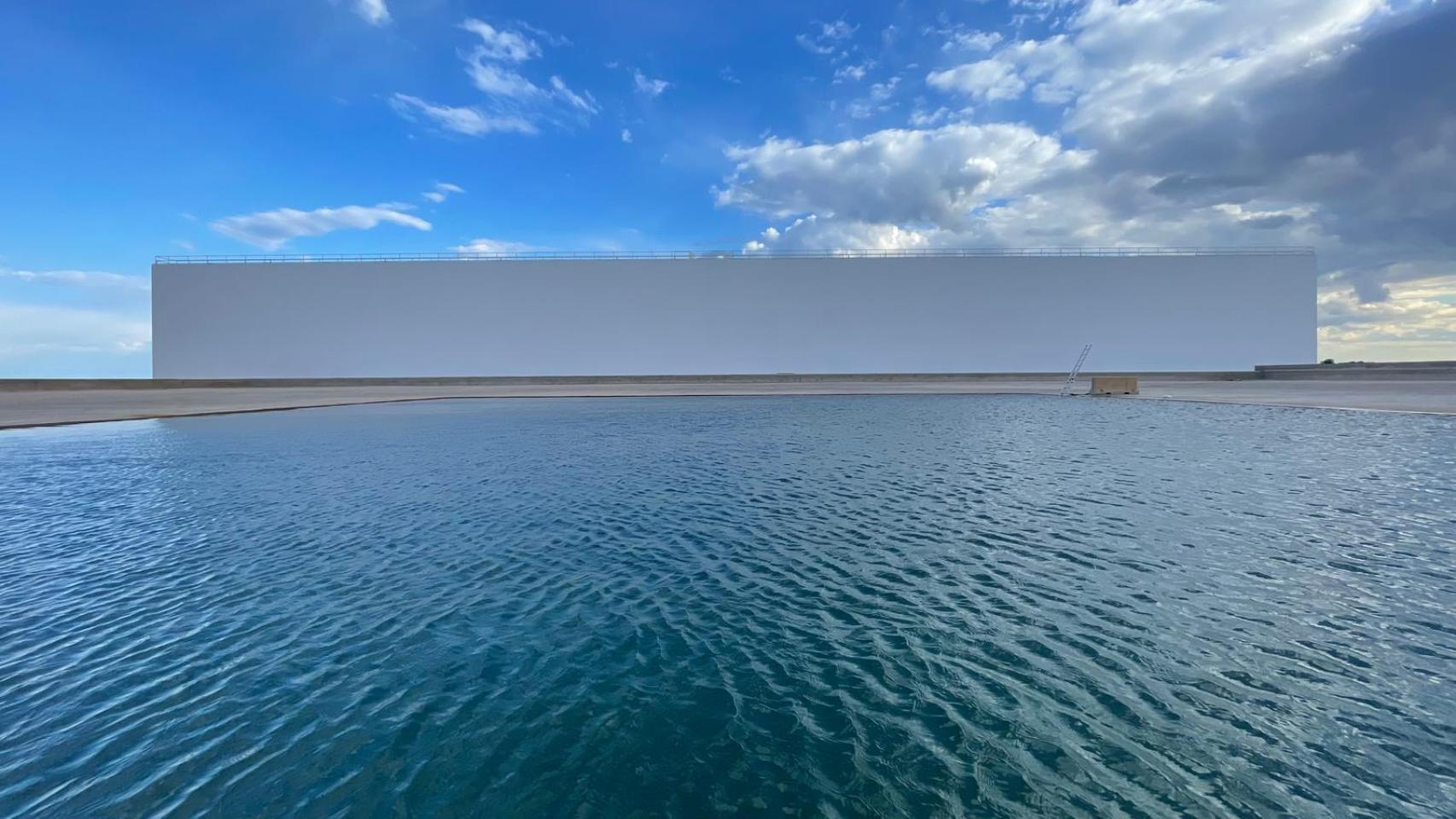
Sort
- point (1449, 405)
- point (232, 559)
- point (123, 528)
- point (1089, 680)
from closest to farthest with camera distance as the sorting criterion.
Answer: point (1089, 680) < point (232, 559) < point (123, 528) < point (1449, 405)

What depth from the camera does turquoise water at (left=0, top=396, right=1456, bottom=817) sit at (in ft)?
8.73

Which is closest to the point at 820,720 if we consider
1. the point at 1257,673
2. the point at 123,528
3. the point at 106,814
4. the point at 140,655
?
the point at 1257,673

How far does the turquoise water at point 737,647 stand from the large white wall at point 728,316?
2780cm

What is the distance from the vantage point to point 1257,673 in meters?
3.43

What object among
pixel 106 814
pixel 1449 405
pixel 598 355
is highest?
pixel 598 355

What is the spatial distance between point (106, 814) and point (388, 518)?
446 centimetres

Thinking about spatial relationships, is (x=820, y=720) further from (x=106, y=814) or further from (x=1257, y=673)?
(x=106, y=814)

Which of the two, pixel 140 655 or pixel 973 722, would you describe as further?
pixel 140 655

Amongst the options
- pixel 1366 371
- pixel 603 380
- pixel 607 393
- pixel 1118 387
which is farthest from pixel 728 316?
pixel 1366 371

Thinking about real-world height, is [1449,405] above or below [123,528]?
above

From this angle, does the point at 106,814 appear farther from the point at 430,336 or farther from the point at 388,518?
the point at 430,336

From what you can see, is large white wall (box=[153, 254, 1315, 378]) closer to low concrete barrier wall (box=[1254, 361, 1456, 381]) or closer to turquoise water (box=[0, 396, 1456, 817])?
low concrete barrier wall (box=[1254, 361, 1456, 381])

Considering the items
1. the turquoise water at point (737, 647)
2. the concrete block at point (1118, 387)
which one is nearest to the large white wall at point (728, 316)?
the concrete block at point (1118, 387)

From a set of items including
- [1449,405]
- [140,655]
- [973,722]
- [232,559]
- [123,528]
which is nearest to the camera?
[973,722]
